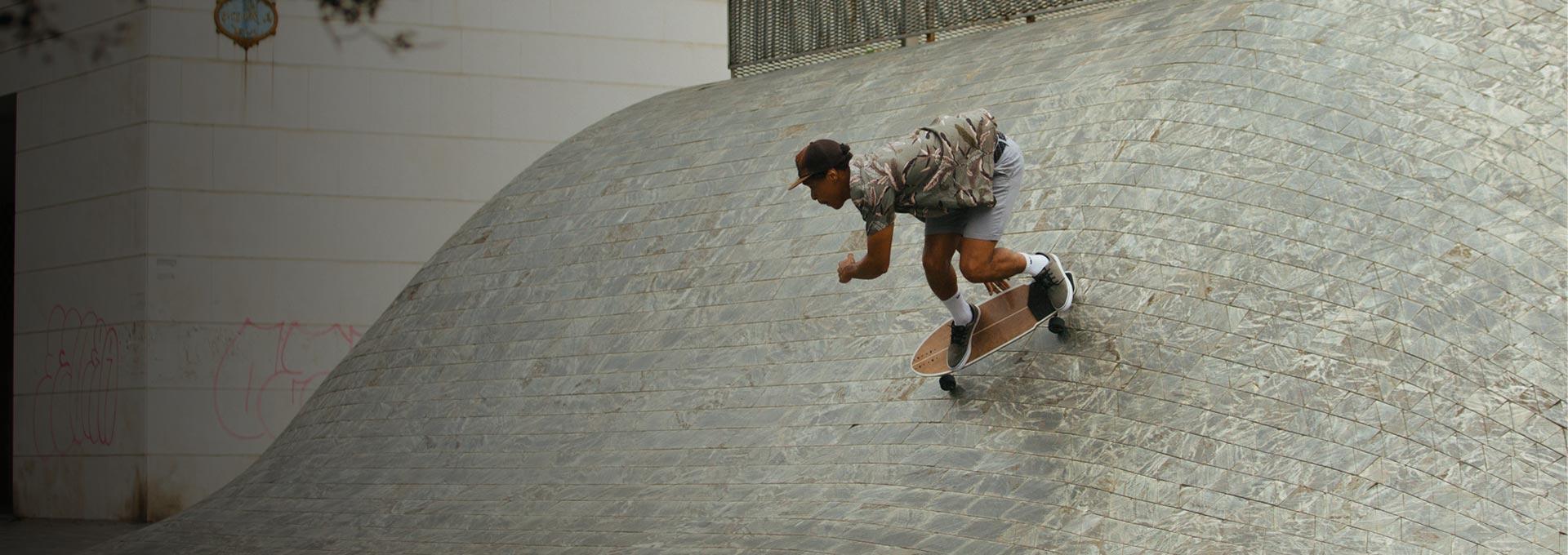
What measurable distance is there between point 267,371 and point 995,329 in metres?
10.7

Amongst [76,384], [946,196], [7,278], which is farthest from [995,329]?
[7,278]

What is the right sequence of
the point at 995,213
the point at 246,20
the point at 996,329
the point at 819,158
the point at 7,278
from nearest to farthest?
the point at 819,158
the point at 995,213
the point at 996,329
the point at 246,20
the point at 7,278

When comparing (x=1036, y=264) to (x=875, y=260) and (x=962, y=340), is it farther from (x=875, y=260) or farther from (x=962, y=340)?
(x=875, y=260)

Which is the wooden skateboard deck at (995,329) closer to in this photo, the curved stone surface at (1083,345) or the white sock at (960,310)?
the white sock at (960,310)

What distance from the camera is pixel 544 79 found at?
18625 millimetres

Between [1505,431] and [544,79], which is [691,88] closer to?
[544,79]

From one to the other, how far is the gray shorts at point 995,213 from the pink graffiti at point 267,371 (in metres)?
10.4

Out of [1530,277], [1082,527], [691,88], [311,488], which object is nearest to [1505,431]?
[1530,277]

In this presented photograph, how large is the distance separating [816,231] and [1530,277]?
5.05 m

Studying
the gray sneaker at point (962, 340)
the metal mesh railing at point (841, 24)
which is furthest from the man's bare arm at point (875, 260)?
the metal mesh railing at point (841, 24)

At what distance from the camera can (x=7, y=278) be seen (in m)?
20.6

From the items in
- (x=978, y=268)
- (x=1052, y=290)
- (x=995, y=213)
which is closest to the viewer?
(x=978, y=268)

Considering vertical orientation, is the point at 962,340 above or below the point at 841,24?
below

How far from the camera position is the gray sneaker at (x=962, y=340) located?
29.3 ft
